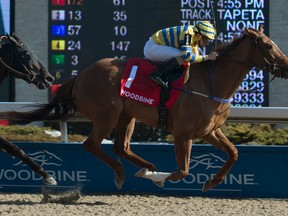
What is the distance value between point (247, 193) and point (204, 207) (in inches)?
28.7

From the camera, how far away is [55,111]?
6738 mm

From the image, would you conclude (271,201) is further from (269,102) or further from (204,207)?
(269,102)

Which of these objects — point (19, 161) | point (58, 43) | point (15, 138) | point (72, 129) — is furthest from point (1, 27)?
point (19, 161)

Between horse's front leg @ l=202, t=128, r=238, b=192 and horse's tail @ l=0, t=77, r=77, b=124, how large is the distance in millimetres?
1276

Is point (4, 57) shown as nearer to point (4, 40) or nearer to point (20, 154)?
point (4, 40)

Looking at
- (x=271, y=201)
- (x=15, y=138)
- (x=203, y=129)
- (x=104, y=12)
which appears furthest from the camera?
(x=104, y=12)

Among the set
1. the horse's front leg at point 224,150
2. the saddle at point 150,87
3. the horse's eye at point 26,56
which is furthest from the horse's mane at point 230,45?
the horse's eye at point 26,56

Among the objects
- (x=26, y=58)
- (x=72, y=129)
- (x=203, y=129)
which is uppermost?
(x=26, y=58)

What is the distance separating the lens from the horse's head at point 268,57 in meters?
6.17

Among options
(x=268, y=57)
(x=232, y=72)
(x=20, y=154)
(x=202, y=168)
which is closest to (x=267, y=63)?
(x=268, y=57)

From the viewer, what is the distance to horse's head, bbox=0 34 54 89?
652 centimetres

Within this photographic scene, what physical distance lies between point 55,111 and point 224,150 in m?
1.58

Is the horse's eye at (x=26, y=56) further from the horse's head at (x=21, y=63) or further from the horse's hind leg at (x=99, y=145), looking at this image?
the horse's hind leg at (x=99, y=145)

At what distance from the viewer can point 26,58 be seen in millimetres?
6547
